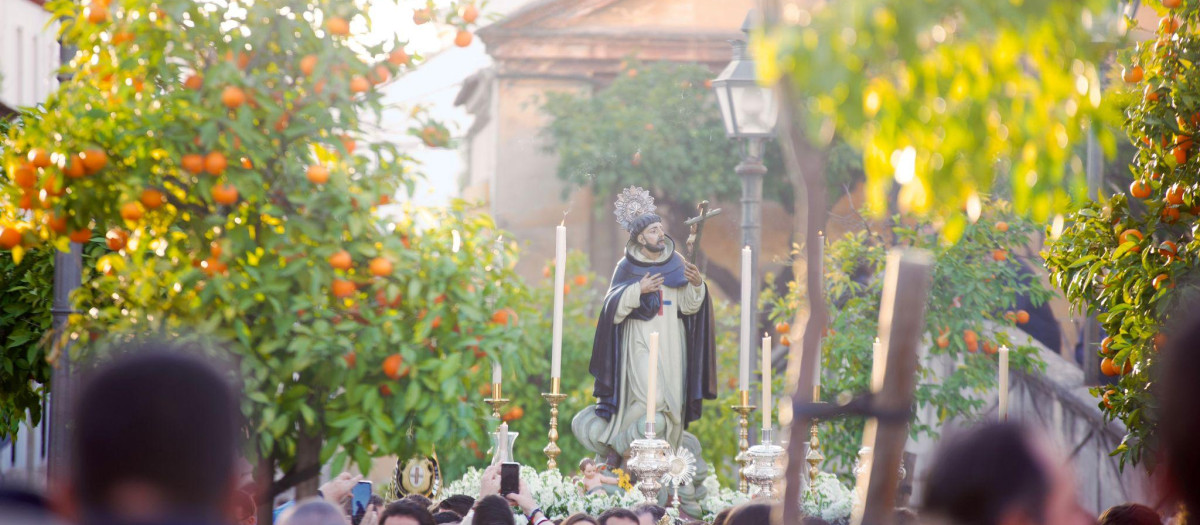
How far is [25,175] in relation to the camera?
3637 mm

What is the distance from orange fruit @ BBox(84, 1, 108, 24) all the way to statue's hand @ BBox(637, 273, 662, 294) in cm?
454

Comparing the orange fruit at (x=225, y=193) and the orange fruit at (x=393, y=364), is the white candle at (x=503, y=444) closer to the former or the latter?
the orange fruit at (x=393, y=364)

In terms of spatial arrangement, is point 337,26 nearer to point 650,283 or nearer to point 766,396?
point 766,396

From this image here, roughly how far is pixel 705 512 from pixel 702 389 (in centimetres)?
78

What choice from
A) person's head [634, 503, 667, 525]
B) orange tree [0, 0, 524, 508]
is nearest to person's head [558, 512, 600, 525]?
person's head [634, 503, 667, 525]

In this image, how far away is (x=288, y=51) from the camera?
372 cm

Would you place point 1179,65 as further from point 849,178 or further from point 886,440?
point 849,178

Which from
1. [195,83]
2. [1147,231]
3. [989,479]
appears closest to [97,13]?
[195,83]

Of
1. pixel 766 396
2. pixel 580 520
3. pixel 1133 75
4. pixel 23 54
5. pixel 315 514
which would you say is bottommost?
pixel 580 520

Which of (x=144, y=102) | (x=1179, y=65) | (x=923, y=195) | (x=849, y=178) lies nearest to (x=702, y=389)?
(x=1179, y=65)

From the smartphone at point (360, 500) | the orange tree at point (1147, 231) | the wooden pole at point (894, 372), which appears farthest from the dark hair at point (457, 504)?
the wooden pole at point (894, 372)

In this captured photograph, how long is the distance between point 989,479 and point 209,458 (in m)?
1.48

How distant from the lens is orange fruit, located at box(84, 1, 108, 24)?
12.0ft

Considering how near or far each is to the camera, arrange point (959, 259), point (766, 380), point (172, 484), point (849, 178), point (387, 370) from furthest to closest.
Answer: point (849, 178)
point (959, 259)
point (766, 380)
point (387, 370)
point (172, 484)
